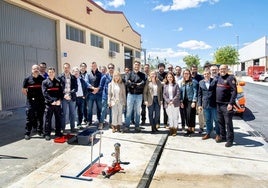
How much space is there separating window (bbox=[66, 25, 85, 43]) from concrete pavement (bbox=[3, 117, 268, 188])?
10.6m

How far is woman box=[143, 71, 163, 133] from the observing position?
7.60 m

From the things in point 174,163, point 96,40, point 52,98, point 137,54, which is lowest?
point 174,163

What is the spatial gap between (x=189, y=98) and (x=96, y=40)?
50.7 ft

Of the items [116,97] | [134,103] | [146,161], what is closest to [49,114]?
[116,97]

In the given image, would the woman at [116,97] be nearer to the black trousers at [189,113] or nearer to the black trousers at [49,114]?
the black trousers at [49,114]

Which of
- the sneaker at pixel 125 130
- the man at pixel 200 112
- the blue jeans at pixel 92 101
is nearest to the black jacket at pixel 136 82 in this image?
the sneaker at pixel 125 130

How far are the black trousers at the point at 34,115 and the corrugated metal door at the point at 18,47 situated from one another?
4072 mm

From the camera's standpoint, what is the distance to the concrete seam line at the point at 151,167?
4328 millimetres

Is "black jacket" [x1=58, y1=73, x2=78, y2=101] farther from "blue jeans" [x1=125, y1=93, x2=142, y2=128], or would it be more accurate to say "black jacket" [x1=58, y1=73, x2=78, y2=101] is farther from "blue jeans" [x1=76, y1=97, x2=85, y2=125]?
"blue jeans" [x1=125, y1=93, x2=142, y2=128]

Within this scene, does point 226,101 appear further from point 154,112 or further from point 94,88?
point 94,88

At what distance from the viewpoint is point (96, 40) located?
2155 centimetres

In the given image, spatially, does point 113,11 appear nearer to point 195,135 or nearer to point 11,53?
point 11,53

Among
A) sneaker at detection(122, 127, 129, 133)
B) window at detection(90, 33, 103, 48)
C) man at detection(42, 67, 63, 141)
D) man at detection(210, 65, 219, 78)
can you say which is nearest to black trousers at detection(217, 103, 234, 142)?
man at detection(210, 65, 219, 78)

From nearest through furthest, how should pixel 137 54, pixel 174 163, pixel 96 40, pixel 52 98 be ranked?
pixel 174 163
pixel 52 98
pixel 96 40
pixel 137 54
